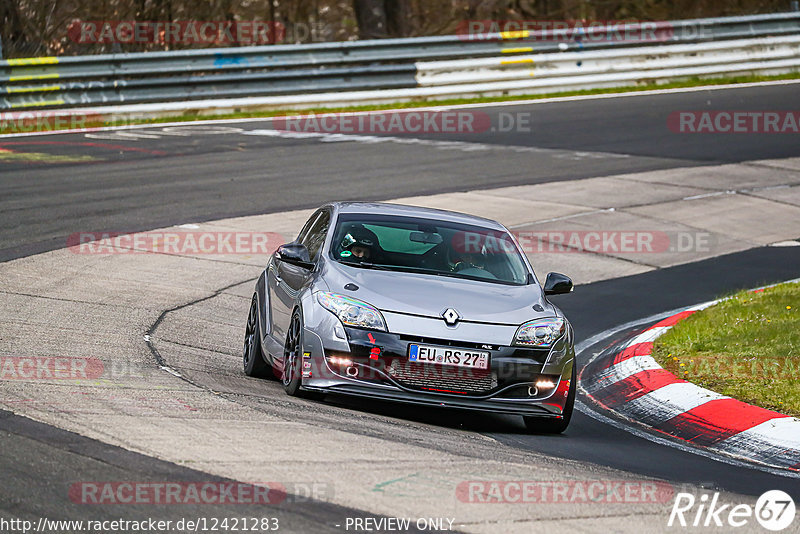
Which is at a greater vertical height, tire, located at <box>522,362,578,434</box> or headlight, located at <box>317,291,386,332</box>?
headlight, located at <box>317,291,386,332</box>

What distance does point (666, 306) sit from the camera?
40.8 feet

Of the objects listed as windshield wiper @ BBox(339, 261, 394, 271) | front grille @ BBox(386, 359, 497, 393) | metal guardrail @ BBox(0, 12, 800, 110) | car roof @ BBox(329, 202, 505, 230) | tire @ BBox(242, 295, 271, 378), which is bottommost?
tire @ BBox(242, 295, 271, 378)

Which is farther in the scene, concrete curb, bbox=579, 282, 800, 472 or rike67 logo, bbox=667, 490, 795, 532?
concrete curb, bbox=579, 282, 800, 472

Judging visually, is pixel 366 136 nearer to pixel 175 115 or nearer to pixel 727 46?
pixel 175 115

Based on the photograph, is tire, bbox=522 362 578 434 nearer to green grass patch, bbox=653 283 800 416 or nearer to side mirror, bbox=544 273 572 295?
side mirror, bbox=544 273 572 295

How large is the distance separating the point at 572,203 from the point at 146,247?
20.6ft

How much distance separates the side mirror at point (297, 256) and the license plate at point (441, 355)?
1.30 meters

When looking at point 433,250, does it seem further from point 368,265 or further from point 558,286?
point 558,286

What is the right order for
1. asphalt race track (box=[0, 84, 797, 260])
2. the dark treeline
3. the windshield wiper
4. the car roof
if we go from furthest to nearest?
the dark treeline
asphalt race track (box=[0, 84, 797, 260])
the car roof
the windshield wiper

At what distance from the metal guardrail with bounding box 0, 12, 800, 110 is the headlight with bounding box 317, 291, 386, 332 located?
612 inches

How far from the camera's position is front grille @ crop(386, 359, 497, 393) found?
7.41 m

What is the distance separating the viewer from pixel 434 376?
742cm

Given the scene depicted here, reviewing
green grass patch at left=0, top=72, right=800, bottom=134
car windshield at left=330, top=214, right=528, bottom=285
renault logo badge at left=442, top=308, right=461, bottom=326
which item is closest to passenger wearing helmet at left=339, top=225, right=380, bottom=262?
car windshield at left=330, top=214, right=528, bottom=285

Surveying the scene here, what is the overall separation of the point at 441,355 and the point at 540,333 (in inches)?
28.9
